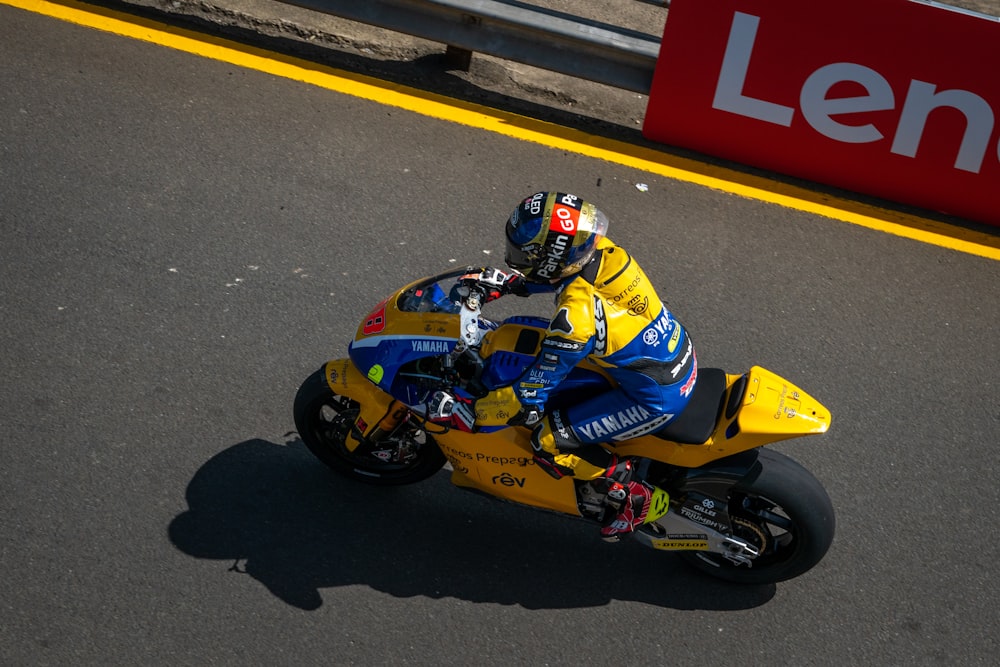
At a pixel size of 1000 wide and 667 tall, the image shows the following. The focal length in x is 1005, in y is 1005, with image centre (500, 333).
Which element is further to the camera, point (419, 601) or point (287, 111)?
point (287, 111)

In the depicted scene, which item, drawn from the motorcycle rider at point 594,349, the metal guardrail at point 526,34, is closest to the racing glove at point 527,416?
the motorcycle rider at point 594,349

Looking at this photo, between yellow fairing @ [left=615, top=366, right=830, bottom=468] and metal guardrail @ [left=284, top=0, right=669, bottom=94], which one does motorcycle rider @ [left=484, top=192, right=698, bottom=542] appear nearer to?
yellow fairing @ [left=615, top=366, right=830, bottom=468]

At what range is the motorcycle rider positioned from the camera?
402 centimetres

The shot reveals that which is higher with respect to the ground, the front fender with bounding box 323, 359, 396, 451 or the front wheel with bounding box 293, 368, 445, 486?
the front fender with bounding box 323, 359, 396, 451

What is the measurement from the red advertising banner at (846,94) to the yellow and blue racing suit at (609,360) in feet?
10.9

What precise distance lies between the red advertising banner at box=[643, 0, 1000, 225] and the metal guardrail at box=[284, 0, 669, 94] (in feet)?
1.01

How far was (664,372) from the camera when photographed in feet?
13.9

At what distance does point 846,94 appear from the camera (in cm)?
695

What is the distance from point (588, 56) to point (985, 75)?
2.75m

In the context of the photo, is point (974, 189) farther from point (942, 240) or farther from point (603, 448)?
point (603, 448)

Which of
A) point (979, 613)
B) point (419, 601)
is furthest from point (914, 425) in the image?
point (419, 601)

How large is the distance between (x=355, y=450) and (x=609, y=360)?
1.45 meters

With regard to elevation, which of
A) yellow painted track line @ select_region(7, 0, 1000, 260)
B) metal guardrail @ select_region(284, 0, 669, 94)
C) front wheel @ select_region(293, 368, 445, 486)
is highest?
metal guardrail @ select_region(284, 0, 669, 94)

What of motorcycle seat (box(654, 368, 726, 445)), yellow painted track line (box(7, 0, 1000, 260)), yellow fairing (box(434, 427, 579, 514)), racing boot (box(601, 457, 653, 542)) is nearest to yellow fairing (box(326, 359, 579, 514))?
yellow fairing (box(434, 427, 579, 514))
